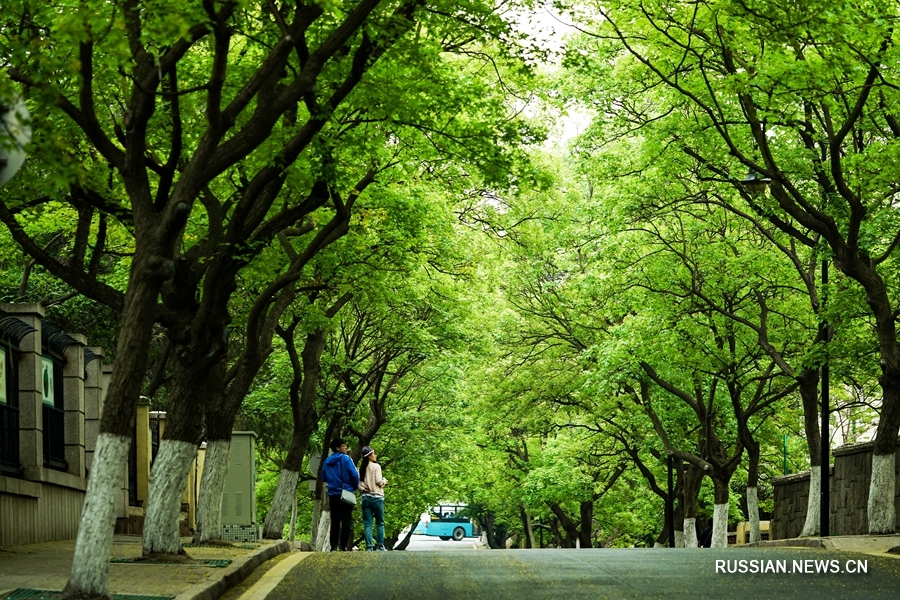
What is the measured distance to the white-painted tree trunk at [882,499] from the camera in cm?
2053

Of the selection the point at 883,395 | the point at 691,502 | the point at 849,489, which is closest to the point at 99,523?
the point at 883,395

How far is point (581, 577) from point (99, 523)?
503 centimetres

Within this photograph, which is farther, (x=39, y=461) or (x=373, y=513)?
(x=373, y=513)

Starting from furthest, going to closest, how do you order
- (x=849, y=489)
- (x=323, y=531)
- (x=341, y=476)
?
(x=323, y=531) < (x=849, y=489) < (x=341, y=476)

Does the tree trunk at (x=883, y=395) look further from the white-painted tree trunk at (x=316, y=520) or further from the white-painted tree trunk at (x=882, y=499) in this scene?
the white-painted tree trunk at (x=316, y=520)

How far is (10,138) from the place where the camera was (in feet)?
24.3

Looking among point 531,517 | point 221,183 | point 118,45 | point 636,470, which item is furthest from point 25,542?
point 531,517

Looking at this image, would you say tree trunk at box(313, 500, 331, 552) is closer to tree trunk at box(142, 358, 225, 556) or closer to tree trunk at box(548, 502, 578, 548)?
tree trunk at box(548, 502, 578, 548)

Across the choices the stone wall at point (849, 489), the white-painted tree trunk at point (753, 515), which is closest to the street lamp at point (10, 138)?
the stone wall at point (849, 489)

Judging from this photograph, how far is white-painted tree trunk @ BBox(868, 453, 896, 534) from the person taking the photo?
67.4 feet

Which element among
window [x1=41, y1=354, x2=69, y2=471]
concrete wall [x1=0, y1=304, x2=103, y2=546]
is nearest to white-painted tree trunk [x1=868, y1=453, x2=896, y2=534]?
concrete wall [x1=0, y1=304, x2=103, y2=546]

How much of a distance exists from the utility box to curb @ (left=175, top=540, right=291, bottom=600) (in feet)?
16.3

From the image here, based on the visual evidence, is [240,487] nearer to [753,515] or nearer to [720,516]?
[753,515]

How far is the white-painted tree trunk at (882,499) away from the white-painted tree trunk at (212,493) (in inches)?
415
